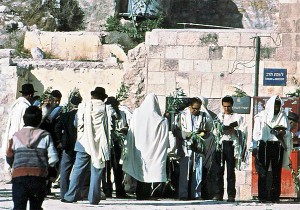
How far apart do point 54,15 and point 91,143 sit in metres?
12.6

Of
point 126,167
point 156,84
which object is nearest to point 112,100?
point 126,167

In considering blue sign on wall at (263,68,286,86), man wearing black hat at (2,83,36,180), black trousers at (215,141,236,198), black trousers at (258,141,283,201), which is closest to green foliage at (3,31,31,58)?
blue sign on wall at (263,68,286,86)

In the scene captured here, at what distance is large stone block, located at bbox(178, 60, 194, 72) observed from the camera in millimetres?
21000

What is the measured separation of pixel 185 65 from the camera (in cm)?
2102

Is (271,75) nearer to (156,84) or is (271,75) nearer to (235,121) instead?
(156,84)

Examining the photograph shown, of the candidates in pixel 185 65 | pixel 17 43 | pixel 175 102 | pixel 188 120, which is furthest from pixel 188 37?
pixel 17 43

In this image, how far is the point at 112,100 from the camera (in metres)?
18.0

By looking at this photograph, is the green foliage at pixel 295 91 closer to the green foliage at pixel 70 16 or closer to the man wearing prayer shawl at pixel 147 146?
the man wearing prayer shawl at pixel 147 146

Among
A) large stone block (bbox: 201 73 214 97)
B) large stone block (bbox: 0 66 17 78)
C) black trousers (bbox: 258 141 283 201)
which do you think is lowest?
black trousers (bbox: 258 141 283 201)

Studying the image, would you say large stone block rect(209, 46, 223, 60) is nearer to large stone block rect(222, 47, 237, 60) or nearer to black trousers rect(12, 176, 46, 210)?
large stone block rect(222, 47, 237, 60)

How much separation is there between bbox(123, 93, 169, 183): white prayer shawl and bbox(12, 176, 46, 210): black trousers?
14.2 ft

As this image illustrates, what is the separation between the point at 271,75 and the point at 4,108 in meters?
4.74

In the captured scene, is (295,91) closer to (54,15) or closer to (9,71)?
(9,71)

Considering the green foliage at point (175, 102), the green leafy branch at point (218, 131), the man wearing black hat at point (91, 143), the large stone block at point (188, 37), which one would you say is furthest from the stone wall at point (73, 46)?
the man wearing black hat at point (91, 143)
